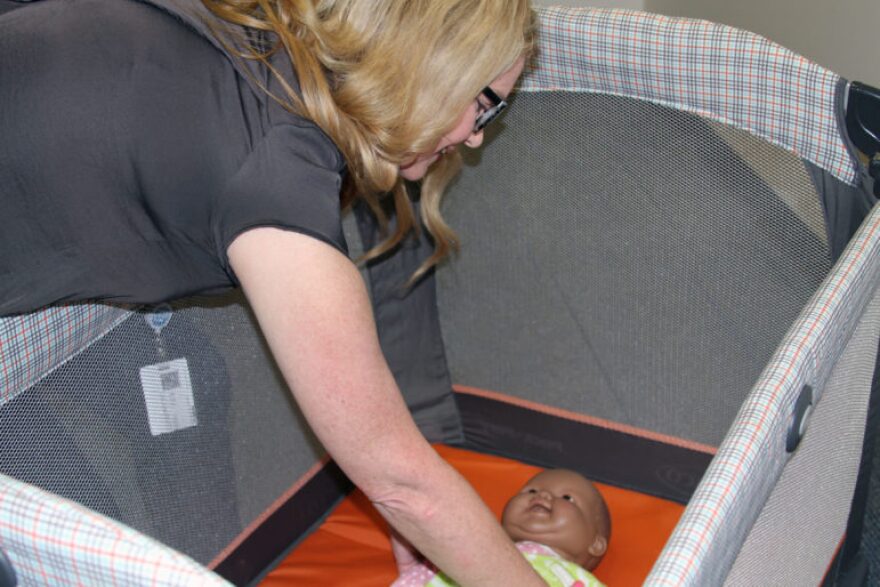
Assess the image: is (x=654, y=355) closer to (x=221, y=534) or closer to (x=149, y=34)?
(x=221, y=534)

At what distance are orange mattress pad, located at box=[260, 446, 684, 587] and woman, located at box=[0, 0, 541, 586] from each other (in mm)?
604

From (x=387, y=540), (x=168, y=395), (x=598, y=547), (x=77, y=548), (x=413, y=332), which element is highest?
(x=77, y=548)

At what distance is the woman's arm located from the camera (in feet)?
2.19

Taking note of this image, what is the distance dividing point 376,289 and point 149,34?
0.70 metres

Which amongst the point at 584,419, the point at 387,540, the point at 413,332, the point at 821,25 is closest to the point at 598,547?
the point at 584,419

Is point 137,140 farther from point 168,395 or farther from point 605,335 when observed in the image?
point 605,335

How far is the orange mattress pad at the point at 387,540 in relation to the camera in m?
1.34

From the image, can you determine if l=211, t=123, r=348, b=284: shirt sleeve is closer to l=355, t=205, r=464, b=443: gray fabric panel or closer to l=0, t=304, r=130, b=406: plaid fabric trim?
l=0, t=304, r=130, b=406: plaid fabric trim

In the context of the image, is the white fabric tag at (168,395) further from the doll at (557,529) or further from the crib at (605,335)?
the doll at (557,529)

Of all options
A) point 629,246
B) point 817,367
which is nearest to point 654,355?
point 629,246

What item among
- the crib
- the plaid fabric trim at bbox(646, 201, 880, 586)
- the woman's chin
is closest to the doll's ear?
the crib

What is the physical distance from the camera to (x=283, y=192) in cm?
68

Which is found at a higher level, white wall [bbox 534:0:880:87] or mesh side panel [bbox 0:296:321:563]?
white wall [bbox 534:0:880:87]

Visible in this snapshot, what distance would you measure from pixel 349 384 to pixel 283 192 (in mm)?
140
